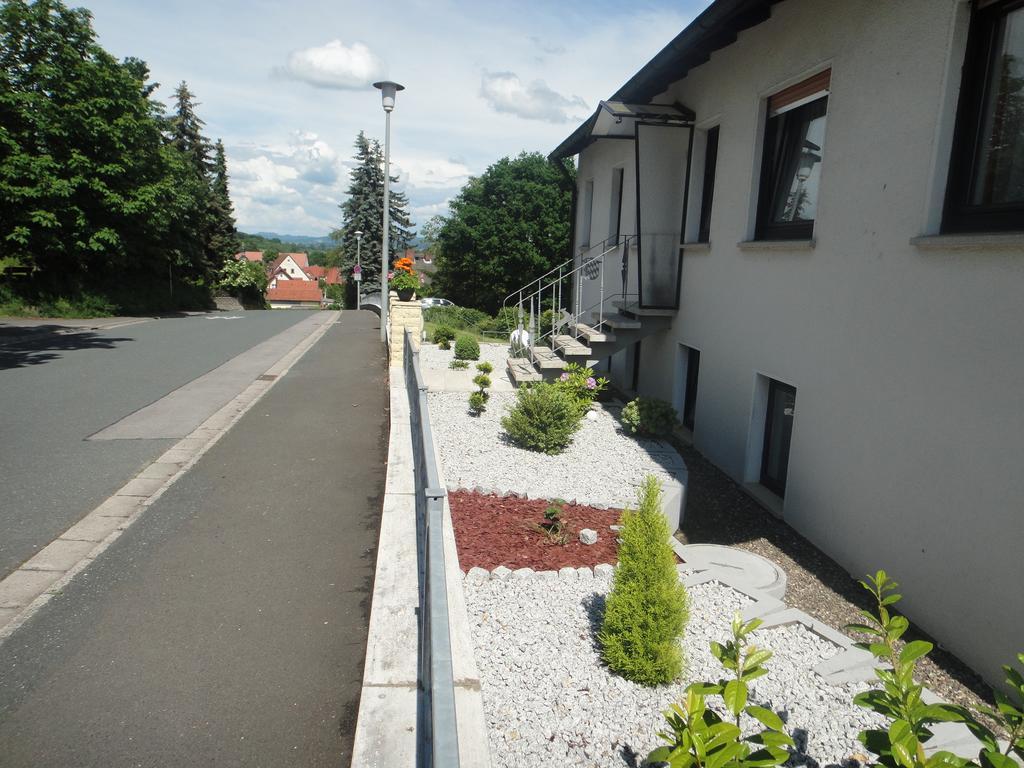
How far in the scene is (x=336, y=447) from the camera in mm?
7820

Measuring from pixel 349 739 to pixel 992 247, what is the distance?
430 centimetres

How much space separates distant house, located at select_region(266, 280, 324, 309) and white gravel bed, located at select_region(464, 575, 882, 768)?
10321 centimetres

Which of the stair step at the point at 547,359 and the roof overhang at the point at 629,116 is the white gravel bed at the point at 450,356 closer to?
the stair step at the point at 547,359

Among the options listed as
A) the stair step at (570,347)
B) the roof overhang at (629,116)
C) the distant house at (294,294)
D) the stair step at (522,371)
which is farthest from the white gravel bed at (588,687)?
the distant house at (294,294)

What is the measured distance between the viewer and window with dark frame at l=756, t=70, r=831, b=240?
627cm

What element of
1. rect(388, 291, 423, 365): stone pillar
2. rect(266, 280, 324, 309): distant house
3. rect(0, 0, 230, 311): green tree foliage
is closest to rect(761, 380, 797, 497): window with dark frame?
rect(388, 291, 423, 365): stone pillar

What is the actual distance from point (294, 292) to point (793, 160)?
105146 mm

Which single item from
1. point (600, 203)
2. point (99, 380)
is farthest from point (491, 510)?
point (600, 203)

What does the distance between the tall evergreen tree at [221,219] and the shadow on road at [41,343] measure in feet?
77.1

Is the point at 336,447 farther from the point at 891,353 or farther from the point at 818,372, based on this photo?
the point at 891,353

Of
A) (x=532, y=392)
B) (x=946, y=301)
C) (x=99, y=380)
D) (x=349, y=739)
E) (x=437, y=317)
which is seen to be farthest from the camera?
(x=437, y=317)

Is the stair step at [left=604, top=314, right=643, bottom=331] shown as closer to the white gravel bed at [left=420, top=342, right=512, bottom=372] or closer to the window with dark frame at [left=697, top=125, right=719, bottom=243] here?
the window with dark frame at [left=697, top=125, right=719, bottom=243]

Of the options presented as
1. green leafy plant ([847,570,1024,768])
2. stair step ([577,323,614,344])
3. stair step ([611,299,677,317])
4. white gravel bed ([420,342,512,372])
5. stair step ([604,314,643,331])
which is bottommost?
white gravel bed ([420,342,512,372])

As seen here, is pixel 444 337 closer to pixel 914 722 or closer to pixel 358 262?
pixel 914 722
